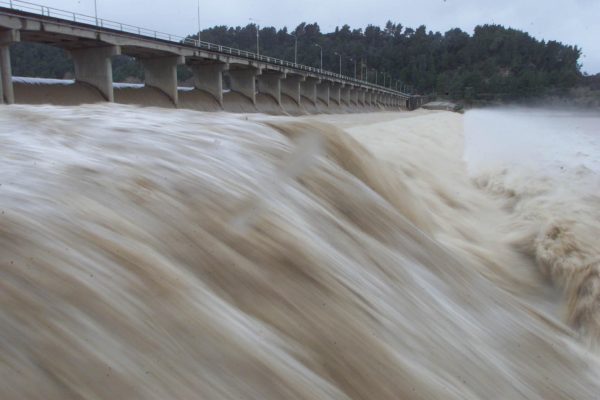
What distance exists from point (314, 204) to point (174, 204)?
41.9 inches

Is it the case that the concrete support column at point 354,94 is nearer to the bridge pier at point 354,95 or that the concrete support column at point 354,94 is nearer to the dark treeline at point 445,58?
the bridge pier at point 354,95

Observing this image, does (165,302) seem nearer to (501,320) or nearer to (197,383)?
(197,383)

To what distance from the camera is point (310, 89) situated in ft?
176

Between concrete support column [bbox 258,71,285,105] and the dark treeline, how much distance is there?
156ft

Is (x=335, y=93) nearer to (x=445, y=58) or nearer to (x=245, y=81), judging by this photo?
(x=245, y=81)

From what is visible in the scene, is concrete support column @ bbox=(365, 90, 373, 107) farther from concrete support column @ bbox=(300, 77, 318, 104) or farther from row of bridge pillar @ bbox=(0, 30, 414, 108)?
concrete support column @ bbox=(300, 77, 318, 104)

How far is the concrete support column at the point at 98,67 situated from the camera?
25531 mm

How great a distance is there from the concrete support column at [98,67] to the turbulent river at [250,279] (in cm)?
2197

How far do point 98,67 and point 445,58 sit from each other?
117m

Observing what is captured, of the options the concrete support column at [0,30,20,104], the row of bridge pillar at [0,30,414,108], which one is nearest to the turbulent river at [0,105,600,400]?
the concrete support column at [0,30,20,104]

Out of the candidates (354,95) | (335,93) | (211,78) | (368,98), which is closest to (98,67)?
(211,78)

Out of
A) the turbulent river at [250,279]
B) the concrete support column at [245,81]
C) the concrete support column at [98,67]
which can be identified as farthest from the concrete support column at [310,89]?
the turbulent river at [250,279]

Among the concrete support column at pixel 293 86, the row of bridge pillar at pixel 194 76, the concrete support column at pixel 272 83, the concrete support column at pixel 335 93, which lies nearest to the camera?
the row of bridge pillar at pixel 194 76

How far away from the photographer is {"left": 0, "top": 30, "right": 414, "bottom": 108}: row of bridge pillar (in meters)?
23.7
